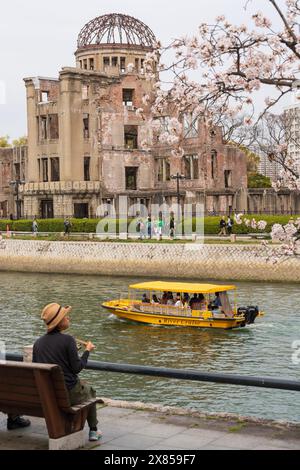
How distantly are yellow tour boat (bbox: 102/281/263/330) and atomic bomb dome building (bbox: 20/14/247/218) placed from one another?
115 ft

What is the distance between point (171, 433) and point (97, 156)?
64324 mm

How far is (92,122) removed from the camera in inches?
2896

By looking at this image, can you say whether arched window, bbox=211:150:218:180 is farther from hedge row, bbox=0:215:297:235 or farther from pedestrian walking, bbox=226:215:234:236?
pedestrian walking, bbox=226:215:234:236

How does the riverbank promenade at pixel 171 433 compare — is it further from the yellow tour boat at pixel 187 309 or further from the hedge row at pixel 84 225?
the hedge row at pixel 84 225

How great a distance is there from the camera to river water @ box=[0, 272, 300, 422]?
65.8 ft

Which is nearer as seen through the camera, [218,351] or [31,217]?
[218,351]

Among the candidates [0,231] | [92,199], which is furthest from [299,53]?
[92,199]

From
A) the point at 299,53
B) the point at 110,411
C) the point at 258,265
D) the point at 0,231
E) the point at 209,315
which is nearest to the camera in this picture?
the point at 110,411

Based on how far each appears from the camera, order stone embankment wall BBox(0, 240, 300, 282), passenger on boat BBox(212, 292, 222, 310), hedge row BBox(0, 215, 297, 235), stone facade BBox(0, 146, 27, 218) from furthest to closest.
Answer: stone facade BBox(0, 146, 27, 218) < hedge row BBox(0, 215, 297, 235) < stone embankment wall BBox(0, 240, 300, 282) < passenger on boat BBox(212, 292, 222, 310)

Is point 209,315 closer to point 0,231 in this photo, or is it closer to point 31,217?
point 0,231

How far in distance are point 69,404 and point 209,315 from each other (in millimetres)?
22987

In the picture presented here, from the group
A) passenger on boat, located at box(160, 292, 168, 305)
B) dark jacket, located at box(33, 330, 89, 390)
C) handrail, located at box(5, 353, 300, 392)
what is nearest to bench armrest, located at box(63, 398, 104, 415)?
dark jacket, located at box(33, 330, 89, 390)

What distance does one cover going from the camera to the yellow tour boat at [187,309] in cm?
3159
